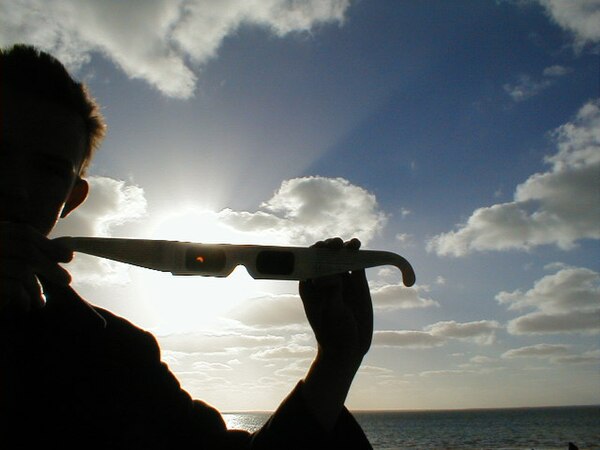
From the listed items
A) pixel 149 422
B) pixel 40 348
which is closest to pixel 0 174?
pixel 40 348

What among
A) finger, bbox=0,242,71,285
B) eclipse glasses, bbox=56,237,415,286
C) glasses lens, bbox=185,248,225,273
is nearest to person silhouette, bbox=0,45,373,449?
finger, bbox=0,242,71,285

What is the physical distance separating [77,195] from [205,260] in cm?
99

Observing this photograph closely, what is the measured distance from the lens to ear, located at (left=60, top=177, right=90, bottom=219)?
2.35 meters

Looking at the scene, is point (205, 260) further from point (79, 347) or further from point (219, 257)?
point (79, 347)

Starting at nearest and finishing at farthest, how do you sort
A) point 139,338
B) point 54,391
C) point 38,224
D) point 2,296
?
point 2,296 → point 54,391 → point 38,224 → point 139,338

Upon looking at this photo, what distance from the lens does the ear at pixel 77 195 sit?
2.35m

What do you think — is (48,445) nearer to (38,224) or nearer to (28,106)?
(38,224)

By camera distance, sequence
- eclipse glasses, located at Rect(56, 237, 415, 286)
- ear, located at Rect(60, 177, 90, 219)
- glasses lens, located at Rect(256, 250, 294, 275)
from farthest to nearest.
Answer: ear, located at Rect(60, 177, 90, 219), glasses lens, located at Rect(256, 250, 294, 275), eclipse glasses, located at Rect(56, 237, 415, 286)

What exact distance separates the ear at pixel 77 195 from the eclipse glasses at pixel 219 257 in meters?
0.59

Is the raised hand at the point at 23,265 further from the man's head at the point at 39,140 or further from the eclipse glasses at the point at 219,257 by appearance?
the man's head at the point at 39,140

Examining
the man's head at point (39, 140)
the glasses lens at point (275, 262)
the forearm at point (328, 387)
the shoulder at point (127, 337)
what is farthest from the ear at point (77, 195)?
the forearm at point (328, 387)

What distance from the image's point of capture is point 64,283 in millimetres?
1537

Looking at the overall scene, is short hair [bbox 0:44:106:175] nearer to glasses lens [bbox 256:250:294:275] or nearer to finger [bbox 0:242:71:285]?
finger [bbox 0:242:71:285]

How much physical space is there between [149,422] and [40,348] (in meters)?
0.62
